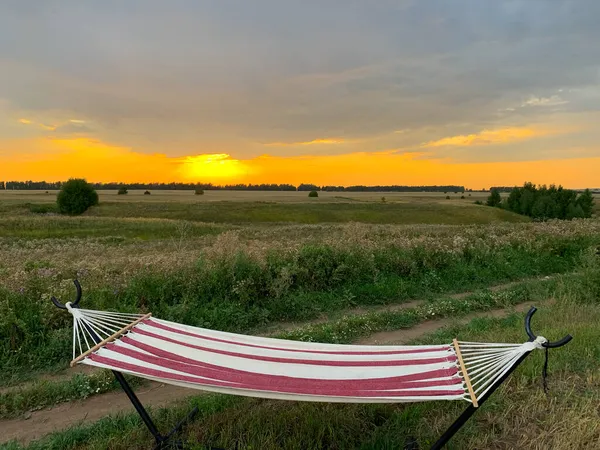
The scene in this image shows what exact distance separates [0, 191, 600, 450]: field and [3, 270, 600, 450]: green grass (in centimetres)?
1

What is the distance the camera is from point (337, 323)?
5.93 meters

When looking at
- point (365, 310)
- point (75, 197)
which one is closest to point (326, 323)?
point (365, 310)

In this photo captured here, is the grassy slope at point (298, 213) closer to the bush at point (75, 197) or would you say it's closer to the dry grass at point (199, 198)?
the bush at point (75, 197)

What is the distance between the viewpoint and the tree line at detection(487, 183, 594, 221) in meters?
64.3

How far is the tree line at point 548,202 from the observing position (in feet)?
211

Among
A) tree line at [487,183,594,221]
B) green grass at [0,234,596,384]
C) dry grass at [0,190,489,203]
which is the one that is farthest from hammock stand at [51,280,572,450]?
tree line at [487,183,594,221]

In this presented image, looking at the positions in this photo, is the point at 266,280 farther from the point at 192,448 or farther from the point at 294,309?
the point at 192,448

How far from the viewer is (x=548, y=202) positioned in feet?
214

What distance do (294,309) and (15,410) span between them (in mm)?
3873

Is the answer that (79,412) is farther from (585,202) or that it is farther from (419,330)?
(585,202)

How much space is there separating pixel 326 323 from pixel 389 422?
2.94 m

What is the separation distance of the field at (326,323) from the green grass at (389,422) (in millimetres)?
13

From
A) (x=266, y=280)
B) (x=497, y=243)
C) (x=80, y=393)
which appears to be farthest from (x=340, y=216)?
(x=80, y=393)

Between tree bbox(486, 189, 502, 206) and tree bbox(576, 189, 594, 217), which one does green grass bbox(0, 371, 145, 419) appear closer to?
tree bbox(576, 189, 594, 217)
